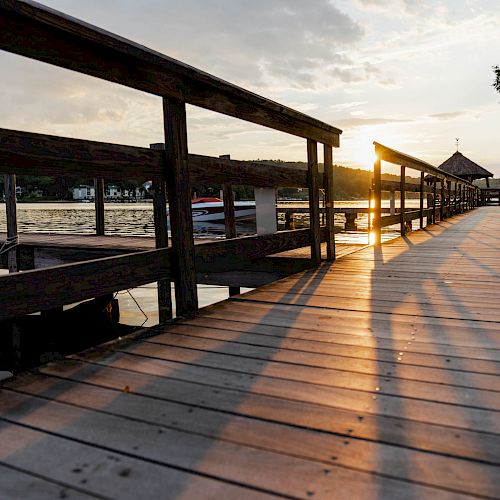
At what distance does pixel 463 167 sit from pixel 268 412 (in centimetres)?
4001

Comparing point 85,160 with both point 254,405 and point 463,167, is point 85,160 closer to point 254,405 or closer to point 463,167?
point 254,405

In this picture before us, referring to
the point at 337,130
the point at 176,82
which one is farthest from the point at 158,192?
the point at 176,82

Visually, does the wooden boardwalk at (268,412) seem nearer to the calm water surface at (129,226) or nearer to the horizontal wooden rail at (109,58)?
the horizontal wooden rail at (109,58)

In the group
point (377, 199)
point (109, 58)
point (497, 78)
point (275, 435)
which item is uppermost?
point (497, 78)

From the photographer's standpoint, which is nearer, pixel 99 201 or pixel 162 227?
pixel 162 227

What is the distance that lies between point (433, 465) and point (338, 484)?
0.89ft

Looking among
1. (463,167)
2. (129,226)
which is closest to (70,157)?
Result: (129,226)

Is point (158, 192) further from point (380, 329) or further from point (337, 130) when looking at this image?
point (380, 329)

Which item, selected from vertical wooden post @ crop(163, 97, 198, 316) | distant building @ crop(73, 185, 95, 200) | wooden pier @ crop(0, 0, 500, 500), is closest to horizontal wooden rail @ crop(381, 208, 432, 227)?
wooden pier @ crop(0, 0, 500, 500)

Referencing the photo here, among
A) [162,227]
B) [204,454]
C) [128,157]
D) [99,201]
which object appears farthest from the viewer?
[99,201]

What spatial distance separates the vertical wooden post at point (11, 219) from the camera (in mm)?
7402

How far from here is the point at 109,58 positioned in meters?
2.34

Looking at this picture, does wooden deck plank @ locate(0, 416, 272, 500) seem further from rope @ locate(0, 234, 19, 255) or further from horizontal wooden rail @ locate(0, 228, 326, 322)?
rope @ locate(0, 234, 19, 255)

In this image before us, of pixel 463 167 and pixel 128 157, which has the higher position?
pixel 463 167
